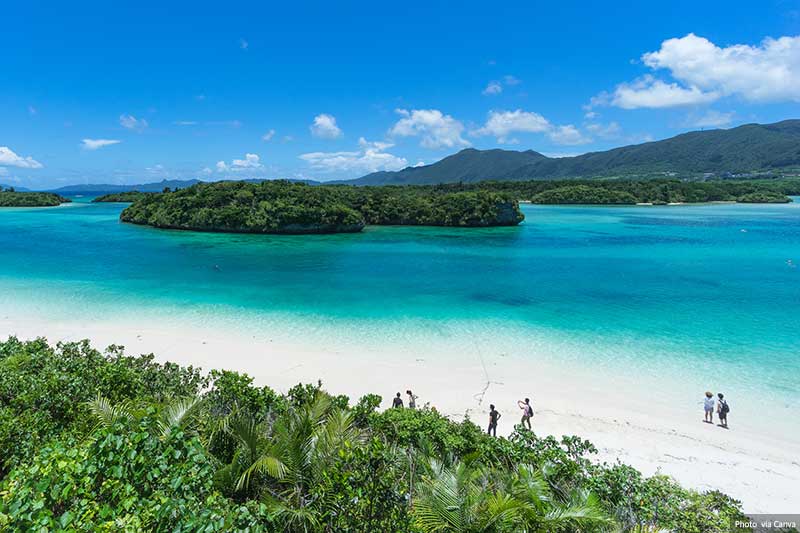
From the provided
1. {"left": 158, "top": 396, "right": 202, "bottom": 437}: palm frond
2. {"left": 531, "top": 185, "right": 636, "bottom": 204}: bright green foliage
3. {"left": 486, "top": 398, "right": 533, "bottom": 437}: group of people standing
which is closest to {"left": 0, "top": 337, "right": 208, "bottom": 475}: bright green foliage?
{"left": 158, "top": 396, "right": 202, "bottom": 437}: palm frond

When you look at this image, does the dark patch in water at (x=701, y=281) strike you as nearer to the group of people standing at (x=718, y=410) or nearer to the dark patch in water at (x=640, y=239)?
the group of people standing at (x=718, y=410)

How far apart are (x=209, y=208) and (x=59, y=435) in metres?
72.3

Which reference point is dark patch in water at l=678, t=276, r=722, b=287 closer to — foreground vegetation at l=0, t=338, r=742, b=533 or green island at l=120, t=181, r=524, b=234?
foreground vegetation at l=0, t=338, r=742, b=533

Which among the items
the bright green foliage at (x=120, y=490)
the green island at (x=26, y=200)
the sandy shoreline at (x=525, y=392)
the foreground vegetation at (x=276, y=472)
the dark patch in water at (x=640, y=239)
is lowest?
the sandy shoreline at (x=525, y=392)

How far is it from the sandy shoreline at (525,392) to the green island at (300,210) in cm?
4880

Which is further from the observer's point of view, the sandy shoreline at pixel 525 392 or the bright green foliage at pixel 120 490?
the sandy shoreline at pixel 525 392

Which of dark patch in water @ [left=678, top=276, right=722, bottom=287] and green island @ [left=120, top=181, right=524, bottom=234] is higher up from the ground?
green island @ [left=120, top=181, right=524, bottom=234]

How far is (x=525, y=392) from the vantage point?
1440cm

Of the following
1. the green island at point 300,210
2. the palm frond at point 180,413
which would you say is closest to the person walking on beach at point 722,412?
the palm frond at point 180,413

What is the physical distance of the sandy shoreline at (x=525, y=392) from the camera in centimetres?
1027

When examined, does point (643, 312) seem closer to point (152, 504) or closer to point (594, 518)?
point (594, 518)

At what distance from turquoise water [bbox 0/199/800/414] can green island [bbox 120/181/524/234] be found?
13.3 meters

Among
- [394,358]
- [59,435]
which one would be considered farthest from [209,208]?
[59,435]

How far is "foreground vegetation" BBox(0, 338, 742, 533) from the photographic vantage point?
13.3 ft
